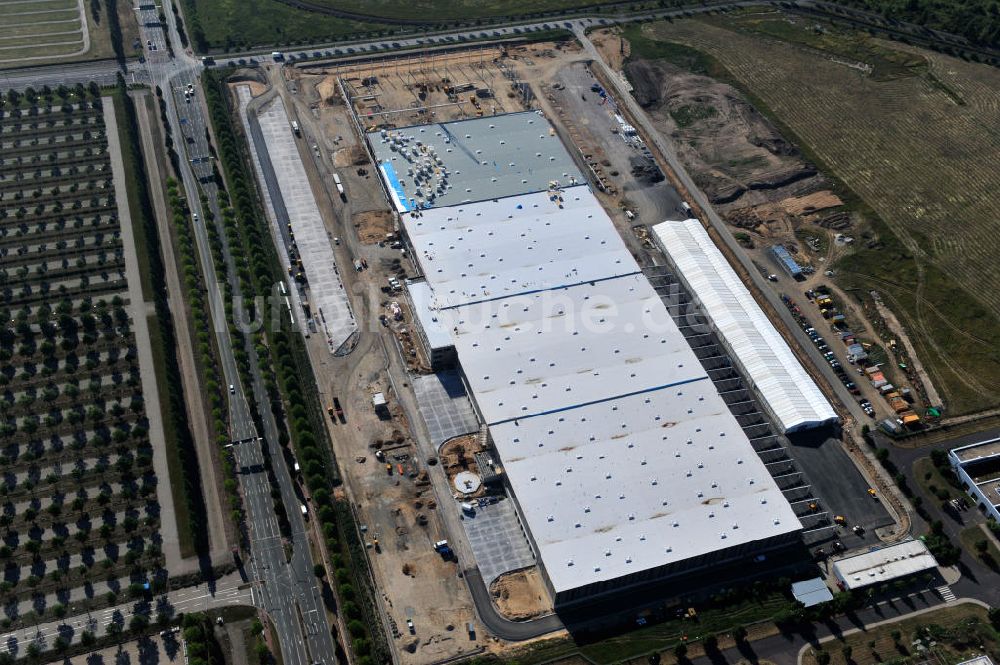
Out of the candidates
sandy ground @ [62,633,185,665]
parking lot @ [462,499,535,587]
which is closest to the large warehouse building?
parking lot @ [462,499,535,587]

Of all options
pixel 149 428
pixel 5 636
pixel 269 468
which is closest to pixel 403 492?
pixel 269 468

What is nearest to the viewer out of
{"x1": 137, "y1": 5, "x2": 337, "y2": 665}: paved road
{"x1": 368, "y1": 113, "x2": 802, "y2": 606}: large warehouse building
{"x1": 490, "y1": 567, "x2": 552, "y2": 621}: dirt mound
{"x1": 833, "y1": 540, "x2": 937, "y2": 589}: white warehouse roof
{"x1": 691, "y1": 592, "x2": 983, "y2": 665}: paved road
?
{"x1": 691, "y1": 592, "x2": 983, "y2": 665}: paved road

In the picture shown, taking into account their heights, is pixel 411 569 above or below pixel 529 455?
below

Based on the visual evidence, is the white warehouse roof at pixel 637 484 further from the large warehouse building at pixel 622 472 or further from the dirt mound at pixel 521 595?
the dirt mound at pixel 521 595

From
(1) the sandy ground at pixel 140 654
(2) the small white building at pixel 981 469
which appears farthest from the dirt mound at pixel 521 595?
(2) the small white building at pixel 981 469

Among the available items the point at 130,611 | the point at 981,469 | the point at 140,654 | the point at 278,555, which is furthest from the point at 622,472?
the point at 130,611

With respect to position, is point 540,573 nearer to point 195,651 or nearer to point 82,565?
point 195,651

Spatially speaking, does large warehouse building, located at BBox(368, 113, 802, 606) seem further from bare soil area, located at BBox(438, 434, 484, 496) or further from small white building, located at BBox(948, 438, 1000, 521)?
small white building, located at BBox(948, 438, 1000, 521)
